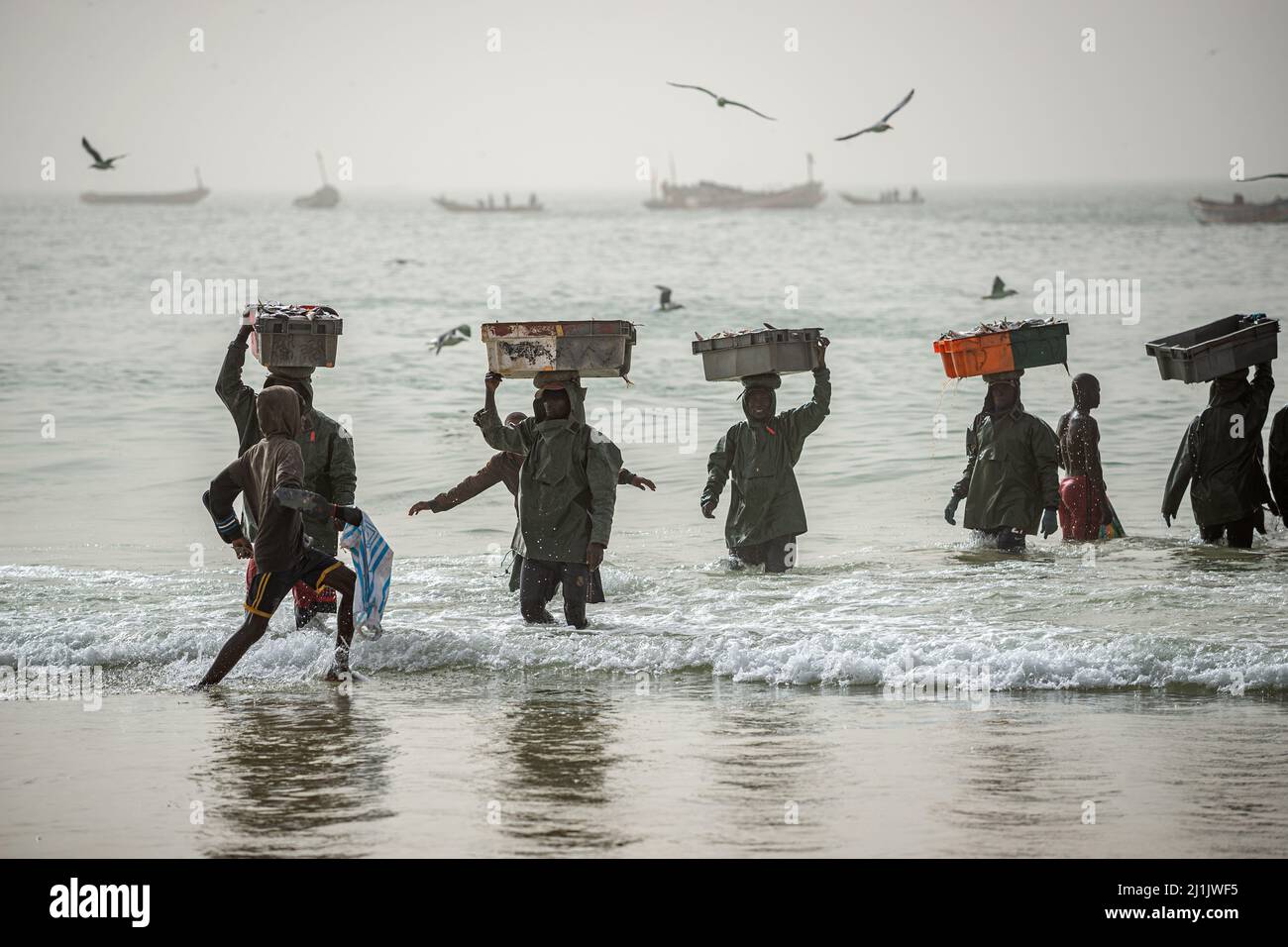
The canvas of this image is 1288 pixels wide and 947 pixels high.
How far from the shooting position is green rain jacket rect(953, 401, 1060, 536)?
1022 cm

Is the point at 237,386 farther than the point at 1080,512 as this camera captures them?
No

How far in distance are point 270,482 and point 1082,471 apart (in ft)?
21.3

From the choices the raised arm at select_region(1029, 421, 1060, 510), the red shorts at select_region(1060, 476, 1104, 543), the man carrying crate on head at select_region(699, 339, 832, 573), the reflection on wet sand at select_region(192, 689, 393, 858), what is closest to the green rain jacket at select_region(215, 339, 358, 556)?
the reflection on wet sand at select_region(192, 689, 393, 858)

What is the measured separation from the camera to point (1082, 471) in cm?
1130

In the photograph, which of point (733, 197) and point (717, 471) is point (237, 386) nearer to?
point (717, 471)

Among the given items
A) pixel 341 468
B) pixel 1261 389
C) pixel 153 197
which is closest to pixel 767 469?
pixel 341 468

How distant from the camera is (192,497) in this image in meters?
14.6

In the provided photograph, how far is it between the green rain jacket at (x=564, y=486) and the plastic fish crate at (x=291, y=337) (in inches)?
35.1

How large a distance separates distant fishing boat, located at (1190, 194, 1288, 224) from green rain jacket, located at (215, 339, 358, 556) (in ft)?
257

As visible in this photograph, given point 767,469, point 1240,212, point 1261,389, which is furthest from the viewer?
point 1240,212

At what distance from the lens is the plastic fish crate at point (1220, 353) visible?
997 cm
